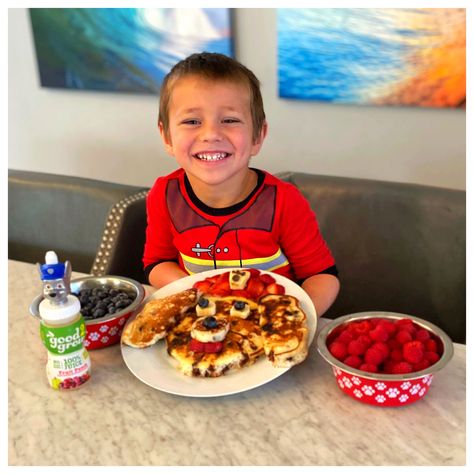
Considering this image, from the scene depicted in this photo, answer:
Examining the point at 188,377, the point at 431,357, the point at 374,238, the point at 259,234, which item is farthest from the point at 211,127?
the point at 374,238

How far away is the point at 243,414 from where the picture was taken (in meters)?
0.99

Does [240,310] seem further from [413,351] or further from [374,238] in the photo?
[374,238]

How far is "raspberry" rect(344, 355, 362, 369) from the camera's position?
3.20 feet

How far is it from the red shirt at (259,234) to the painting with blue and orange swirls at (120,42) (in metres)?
1.12

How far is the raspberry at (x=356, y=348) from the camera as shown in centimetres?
99

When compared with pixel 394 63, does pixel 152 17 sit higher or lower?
higher

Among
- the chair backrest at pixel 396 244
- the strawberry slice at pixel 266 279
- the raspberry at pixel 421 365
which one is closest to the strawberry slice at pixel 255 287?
the strawberry slice at pixel 266 279

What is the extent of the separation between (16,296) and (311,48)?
1338 millimetres

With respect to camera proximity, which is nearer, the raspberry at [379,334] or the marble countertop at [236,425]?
the marble countertop at [236,425]

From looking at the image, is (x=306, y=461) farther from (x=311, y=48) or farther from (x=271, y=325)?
(x=311, y=48)

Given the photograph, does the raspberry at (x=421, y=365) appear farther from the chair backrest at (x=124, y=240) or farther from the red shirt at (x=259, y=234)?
the chair backrest at (x=124, y=240)

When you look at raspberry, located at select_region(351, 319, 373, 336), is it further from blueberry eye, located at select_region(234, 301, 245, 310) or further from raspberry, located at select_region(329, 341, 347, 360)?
blueberry eye, located at select_region(234, 301, 245, 310)

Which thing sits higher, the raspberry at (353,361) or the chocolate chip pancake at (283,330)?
the chocolate chip pancake at (283,330)
